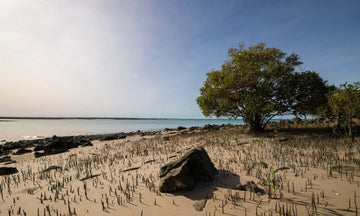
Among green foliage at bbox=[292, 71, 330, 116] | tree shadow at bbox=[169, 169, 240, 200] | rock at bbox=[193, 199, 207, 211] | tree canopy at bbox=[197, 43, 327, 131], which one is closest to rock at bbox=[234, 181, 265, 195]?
tree shadow at bbox=[169, 169, 240, 200]

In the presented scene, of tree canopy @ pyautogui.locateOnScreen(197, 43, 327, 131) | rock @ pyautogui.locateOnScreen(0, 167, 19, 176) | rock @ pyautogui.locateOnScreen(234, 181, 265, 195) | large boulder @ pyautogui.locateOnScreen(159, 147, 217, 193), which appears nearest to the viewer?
rock @ pyautogui.locateOnScreen(234, 181, 265, 195)

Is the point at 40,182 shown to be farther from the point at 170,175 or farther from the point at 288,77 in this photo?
the point at 288,77

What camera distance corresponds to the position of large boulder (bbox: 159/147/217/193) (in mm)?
4250

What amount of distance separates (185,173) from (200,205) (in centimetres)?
95

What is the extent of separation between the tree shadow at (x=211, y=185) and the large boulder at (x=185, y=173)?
0.40 feet

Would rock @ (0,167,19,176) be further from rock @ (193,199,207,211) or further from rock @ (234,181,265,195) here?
rock @ (234,181,265,195)

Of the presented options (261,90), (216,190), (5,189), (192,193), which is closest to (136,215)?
(192,193)

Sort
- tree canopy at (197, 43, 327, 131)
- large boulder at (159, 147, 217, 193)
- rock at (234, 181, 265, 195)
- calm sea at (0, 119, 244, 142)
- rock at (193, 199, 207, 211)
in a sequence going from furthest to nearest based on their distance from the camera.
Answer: calm sea at (0, 119, 244, 142), tree canopy at (197, 43, 327, 131), large boulder at (159, 147, 217, 193), rock at (234, 181, 265, 195), rock at (193, 199, 207, 211)

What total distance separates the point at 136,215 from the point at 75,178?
4.19m

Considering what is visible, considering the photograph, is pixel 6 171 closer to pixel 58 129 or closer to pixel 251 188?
pixel 251 188

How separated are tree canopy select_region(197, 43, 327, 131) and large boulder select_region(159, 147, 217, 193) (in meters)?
10.1

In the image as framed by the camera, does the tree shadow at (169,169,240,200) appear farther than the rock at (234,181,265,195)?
Yes

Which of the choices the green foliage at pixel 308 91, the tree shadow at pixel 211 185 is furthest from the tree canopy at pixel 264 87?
the tree shadow at pixel 211 185

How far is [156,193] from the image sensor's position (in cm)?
430
